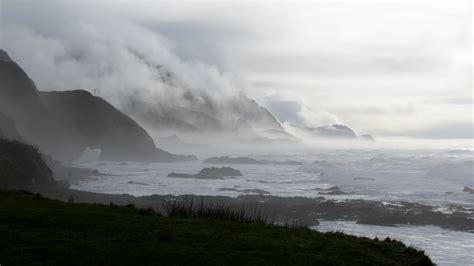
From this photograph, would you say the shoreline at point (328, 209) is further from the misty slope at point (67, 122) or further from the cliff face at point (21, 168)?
the misty slope at point (67, 122)

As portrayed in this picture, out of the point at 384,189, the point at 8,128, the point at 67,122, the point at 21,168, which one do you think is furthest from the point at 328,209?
the point at 67,122

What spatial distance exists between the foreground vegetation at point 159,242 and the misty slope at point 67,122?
97.7 meters

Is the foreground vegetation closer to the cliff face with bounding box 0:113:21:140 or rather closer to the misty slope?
the cliff face with bounding box 0:113:21:140

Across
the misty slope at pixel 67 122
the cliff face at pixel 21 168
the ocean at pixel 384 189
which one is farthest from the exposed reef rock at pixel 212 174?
the misty slope at pixel 67 122

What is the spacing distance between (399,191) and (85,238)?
57.4 metres

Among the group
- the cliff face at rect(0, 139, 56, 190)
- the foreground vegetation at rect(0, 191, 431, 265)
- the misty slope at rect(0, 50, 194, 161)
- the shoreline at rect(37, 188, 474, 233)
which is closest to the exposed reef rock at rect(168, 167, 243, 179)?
the shoreline at rect(37, 188, 474, 233)

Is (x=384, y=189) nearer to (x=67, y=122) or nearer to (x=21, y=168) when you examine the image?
(x=21, y=168)

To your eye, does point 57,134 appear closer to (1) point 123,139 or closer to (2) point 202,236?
(1) point 123,139

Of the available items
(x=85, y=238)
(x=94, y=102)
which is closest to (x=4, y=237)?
(x=85, y=238)

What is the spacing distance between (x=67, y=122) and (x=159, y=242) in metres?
128

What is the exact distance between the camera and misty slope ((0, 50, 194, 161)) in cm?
11356

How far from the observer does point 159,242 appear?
11.9 metres

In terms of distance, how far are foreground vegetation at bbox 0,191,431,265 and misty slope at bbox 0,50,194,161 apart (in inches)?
3848

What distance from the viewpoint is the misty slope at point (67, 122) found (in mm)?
113562
